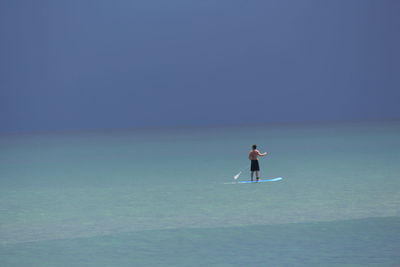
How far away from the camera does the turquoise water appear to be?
457 inches

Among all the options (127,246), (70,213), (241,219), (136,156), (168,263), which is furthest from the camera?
(136,156)

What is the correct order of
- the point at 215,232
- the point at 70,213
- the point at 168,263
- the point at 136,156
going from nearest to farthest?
the point at 168,263 → the point at 215,232 → the point at 70,213 → the point at 136,156

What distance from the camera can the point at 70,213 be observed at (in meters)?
16.3

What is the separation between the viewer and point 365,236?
1255 centimetres

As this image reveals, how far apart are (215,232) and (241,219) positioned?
140cm

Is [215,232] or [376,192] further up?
[376,192]

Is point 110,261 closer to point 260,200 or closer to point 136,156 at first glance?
point 260,200

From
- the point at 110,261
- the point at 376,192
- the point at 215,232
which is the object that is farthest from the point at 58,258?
the point at 376,192

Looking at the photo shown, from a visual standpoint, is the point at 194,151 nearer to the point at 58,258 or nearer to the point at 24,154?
the point at 24,154

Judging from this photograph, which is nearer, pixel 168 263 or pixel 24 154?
pixel 168 263

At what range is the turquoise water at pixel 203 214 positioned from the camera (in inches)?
457

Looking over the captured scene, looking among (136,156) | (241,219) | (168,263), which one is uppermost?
(136,156)

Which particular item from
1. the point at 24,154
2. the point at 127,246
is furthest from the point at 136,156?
the point at 127,246

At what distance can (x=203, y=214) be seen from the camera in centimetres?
1544
